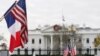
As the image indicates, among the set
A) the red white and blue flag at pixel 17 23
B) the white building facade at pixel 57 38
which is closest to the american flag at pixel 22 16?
the red white and blue flag at pixel 17 23

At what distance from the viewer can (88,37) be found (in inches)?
4350

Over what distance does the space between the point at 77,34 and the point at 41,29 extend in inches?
468

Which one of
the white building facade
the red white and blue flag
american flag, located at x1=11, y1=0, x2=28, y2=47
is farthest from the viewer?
the white building facade

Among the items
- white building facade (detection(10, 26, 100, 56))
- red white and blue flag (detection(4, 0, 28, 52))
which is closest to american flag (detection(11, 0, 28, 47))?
red white and blue flag (detection(4, 0, 28, 52))

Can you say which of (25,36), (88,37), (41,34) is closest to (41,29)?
Answer: (41,34)

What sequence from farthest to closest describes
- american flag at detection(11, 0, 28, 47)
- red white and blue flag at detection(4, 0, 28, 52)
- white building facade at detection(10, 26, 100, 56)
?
white building facade at detection(10, 26, 100, 56) → american flag at detection(11, 0, 28, 47) → red white and blue flag at detection(4, 0, 28, 52)

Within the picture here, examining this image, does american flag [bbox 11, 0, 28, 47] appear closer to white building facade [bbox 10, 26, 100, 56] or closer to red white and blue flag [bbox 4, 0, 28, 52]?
red white and blue flag [bbox 4, 0, 28, 52]

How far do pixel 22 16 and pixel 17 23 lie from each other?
28 centimetres

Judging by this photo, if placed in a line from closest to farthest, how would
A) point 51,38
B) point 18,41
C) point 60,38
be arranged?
point 18,41, point 60,38, point 51,38

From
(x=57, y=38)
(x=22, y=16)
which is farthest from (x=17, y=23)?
(x=57, y=38)

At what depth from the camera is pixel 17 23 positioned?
14.2 metres

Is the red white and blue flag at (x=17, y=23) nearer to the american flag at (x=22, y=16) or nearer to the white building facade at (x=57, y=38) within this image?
the american flag at (x=22, y=16)

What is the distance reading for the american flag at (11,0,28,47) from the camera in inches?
559

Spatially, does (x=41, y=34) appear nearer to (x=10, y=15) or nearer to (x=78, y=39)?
(x=78, y=39)
